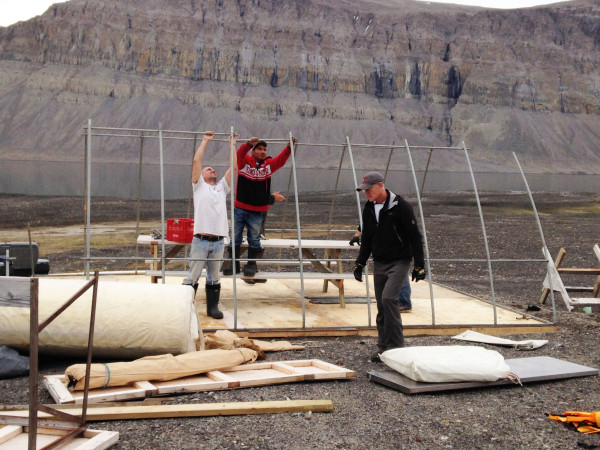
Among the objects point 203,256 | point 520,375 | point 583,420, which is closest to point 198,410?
point 583,420

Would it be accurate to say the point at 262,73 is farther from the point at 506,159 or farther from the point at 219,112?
the point at 506,159

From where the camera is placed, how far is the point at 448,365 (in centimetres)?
781

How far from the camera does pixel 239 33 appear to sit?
622 feet

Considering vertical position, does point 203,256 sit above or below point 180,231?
below

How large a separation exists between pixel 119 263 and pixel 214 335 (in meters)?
13.0

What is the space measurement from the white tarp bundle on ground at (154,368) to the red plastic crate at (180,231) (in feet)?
12.6

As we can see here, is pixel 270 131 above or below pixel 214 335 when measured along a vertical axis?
above

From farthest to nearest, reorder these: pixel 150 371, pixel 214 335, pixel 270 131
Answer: pixel 270 131 → pixel 214 335 → pixel 150 371

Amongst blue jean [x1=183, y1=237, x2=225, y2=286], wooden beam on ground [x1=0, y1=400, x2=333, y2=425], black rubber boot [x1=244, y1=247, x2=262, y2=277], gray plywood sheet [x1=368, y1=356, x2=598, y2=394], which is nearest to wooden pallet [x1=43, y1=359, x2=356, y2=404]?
wooden beam on ground [x1=0, y1=400, x2=333, y2=425]

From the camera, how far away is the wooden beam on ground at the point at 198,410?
6.54m

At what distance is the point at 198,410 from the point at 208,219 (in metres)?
3.92

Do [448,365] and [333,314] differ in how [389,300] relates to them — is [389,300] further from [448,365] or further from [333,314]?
[333,314]

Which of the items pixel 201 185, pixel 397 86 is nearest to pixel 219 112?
pixel 397 86

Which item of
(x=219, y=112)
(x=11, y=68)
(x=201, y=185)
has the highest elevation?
(x=11, y=68)
